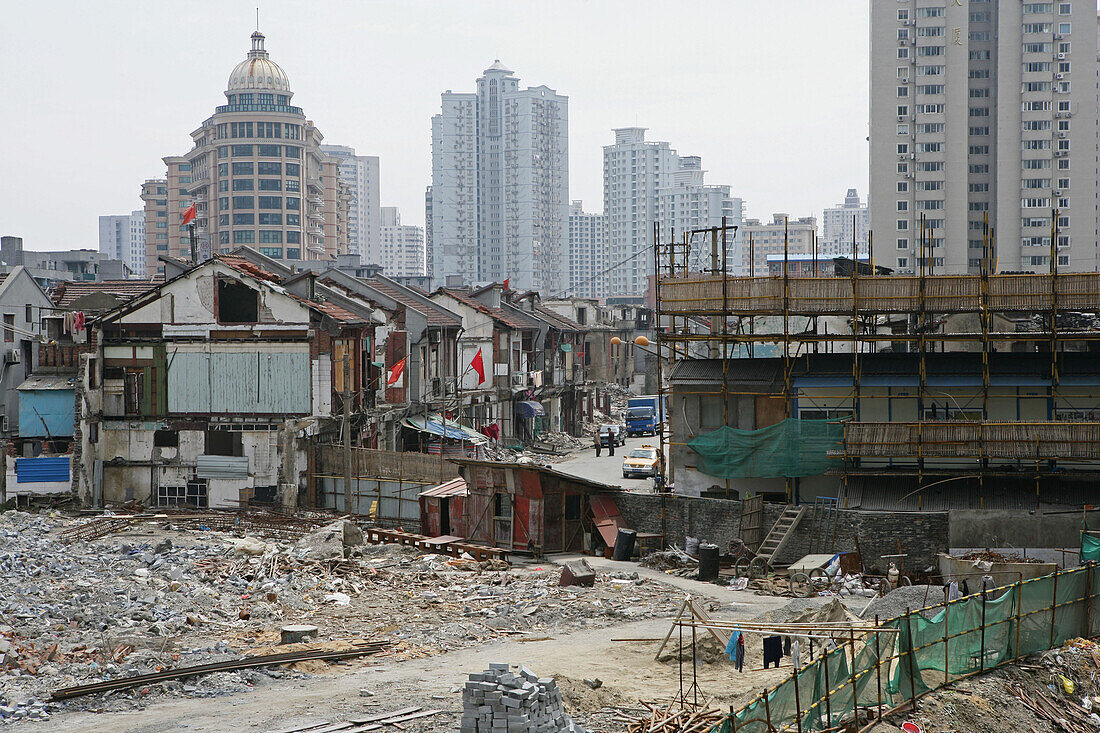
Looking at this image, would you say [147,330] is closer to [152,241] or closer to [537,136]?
[152,241]

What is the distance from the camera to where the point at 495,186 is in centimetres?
18950

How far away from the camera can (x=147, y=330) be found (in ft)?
127

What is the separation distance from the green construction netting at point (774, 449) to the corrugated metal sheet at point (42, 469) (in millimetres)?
21526

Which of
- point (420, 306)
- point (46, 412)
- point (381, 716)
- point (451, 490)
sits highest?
point (420, 306)

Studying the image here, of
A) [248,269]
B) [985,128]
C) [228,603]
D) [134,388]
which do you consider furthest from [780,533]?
[985,128]

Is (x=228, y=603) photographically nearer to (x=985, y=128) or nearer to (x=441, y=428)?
(x=441, y=428)

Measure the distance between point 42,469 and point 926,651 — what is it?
101ft

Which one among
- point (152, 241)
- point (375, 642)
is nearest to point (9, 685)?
point (375, 642)

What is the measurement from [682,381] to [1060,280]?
11.1m

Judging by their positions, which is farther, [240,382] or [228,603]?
[240,382]

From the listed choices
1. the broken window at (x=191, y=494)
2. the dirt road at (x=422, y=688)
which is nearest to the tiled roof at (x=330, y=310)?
the broken window at (x=191, y=494)

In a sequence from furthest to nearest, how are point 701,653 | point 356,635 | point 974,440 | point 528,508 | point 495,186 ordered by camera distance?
point 495,186
point 528,508
point 974,440
point 356,635
point 701,653

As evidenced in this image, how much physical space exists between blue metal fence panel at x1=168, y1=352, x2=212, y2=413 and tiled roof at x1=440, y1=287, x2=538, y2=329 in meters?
22.1

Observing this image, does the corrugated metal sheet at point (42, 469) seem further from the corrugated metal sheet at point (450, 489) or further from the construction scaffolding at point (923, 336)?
the construction scaffolding at point (923, 336)
